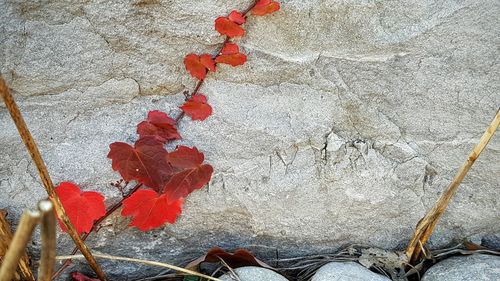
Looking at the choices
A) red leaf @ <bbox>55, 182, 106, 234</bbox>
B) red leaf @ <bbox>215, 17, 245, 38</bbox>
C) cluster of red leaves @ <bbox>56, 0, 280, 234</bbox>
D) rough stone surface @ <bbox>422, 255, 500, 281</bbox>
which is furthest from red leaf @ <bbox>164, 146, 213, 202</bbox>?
rough stone surface @ <bbox>422, 255, 500, 281</bbox>

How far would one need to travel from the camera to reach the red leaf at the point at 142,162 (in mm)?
1221

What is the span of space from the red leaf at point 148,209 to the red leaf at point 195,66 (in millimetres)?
292

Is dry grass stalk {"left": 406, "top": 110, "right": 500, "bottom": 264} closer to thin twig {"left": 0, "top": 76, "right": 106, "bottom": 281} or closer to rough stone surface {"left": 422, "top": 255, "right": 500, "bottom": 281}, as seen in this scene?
rough stone surface {"left": 422, "top": 255, "right": 500, "bottom": 281}

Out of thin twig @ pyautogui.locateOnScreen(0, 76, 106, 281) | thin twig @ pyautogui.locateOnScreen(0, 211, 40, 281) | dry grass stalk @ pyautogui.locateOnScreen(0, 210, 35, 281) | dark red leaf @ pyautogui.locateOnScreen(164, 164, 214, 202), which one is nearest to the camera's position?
thin twig @ pyautogui.locateOnScreen(0, 211, 40, 281)

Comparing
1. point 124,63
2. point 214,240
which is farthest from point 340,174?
point 124,63

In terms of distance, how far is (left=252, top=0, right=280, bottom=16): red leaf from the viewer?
1202mm

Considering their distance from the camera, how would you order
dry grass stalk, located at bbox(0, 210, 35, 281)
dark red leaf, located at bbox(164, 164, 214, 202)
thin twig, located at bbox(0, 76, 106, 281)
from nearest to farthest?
thin twig, located at bbox(0, 76, 106, 281) → dry grass stalk, located at bbox(0, 210, 35, 281) → dark red leaf, located at bbox(164, 164, 214, 202)

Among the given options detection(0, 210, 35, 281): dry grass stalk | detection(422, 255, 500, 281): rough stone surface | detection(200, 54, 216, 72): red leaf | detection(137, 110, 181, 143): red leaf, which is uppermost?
detection(200, 54, 216, 72): red leaf

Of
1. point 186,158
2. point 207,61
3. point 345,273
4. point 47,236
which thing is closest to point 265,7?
point 207,61

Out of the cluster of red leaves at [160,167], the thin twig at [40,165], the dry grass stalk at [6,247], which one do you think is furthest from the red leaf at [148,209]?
the dry grass stalk at [6,247]

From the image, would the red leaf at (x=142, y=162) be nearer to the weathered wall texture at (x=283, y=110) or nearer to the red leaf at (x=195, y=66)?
the weathered wall texture at (x=283, y=110)

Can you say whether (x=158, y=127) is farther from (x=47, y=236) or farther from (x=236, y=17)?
(x=47, y=236)

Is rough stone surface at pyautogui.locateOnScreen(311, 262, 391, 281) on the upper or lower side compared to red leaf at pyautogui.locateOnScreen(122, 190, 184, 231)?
lower

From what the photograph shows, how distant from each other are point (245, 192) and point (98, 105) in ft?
1.33
